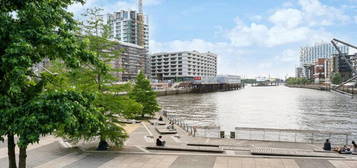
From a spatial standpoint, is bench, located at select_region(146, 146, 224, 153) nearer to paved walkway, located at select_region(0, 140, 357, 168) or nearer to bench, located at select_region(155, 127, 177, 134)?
paved walkway, located at select_region(0, 140, 357, 168)

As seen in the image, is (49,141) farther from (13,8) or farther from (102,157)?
(13,8)

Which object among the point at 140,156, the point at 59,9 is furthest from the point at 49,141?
the point at 59,9

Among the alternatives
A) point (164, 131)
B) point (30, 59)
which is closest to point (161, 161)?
point (30, 59)

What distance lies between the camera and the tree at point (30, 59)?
31.7ft

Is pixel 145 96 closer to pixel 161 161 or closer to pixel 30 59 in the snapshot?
pixel 161 161

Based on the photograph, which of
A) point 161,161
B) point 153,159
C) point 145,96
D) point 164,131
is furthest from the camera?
point 145,96

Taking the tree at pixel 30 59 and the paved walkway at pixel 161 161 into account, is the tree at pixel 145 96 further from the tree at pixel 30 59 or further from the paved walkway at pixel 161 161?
the tree at pixel 30 59

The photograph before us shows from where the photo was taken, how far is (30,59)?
982 centimetres

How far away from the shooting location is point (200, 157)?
70.8 feet

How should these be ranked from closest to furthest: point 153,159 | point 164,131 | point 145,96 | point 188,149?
point 153,159 < point 188,149 < point 164,131 < point 145,96

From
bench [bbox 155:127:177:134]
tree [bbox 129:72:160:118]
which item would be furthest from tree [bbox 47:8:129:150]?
tree [bbox 129:72:160:118]

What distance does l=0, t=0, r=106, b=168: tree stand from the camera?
9.67m

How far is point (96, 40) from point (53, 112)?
1466 centimetres

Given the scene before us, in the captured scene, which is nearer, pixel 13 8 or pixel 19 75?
pixel 19 75
